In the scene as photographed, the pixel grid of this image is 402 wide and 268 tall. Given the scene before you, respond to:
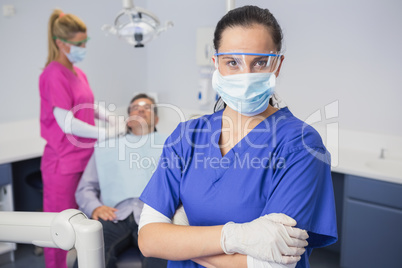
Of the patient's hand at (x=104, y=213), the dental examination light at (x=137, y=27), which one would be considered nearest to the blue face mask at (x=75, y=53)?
the dental examination light at (x=137, y=27)

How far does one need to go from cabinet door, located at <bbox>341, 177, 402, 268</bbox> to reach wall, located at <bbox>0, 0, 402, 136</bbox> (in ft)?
1.45

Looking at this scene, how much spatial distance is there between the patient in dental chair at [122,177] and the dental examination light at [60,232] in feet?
3.62

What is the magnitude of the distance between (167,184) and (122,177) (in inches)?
38.1

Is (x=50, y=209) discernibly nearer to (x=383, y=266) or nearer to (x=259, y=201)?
(x=259, y=201)

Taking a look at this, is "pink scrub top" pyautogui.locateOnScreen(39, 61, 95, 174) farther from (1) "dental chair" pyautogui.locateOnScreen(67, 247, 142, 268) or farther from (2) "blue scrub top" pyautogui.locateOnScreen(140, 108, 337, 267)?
(2) "blue scrub top" pyautogui.locateOnScreen(140, 108, 337, 267)

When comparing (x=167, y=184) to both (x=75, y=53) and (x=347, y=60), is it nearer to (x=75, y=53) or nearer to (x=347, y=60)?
(x=75, y=53)

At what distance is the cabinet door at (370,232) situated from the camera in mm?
1989

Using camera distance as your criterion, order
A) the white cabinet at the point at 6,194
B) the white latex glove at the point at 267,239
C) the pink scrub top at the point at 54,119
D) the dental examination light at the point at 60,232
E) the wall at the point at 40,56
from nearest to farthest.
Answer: the dental examination light at the point at 60,232 < the white latex glove at the point at 267,239 < the pink scrub top at the point at 54,119 < the white cabinet at the point at 6,194 < the wall at the point at 40,56

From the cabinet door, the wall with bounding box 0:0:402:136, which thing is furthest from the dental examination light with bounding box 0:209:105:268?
the cabinet door

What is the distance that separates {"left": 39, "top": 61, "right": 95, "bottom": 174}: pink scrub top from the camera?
192 centimetres

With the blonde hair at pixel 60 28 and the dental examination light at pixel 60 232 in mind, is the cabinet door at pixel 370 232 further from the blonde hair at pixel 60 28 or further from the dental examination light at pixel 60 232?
the dental examination light at pixel 60 232

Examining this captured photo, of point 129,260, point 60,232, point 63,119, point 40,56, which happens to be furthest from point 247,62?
point 40,56

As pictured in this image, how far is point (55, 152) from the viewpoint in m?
1.97

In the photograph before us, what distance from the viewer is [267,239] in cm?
78
